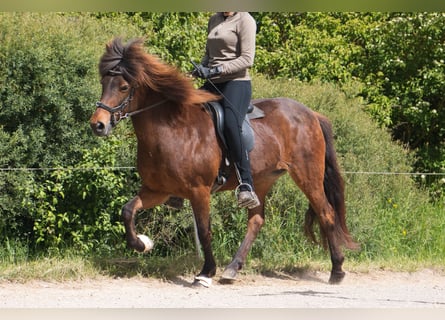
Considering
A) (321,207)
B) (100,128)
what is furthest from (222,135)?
(321,207)

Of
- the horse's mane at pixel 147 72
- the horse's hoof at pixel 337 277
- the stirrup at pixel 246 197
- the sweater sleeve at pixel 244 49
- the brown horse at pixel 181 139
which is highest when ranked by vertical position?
the sweater sleeve at pixel 244 49

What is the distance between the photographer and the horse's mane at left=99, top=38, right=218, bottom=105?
612cm

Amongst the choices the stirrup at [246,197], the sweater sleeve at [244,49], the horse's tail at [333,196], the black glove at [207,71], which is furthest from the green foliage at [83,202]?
the horse's tail at [333,196]

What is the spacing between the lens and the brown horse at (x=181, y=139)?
20.1 feet

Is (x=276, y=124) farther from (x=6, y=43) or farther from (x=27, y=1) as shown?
(x=27, y=1)

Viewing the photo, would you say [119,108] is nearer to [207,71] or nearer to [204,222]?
[207,71]

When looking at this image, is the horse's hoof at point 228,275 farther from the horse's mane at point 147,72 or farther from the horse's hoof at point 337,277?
the horse's mane at point 147,72

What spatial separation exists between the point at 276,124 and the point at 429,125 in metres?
6.14

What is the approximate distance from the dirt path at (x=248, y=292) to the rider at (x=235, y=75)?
96cm

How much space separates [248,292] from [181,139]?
1.59m

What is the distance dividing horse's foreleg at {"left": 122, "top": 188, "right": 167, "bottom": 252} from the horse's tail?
1.92m

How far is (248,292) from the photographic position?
643 centimetres

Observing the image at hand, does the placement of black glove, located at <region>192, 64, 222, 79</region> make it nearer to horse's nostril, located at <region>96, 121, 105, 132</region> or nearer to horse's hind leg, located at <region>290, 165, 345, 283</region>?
horse's nostril, located at <region>96, 121, 105, 132</region>

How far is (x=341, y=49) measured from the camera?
42.6 ft
